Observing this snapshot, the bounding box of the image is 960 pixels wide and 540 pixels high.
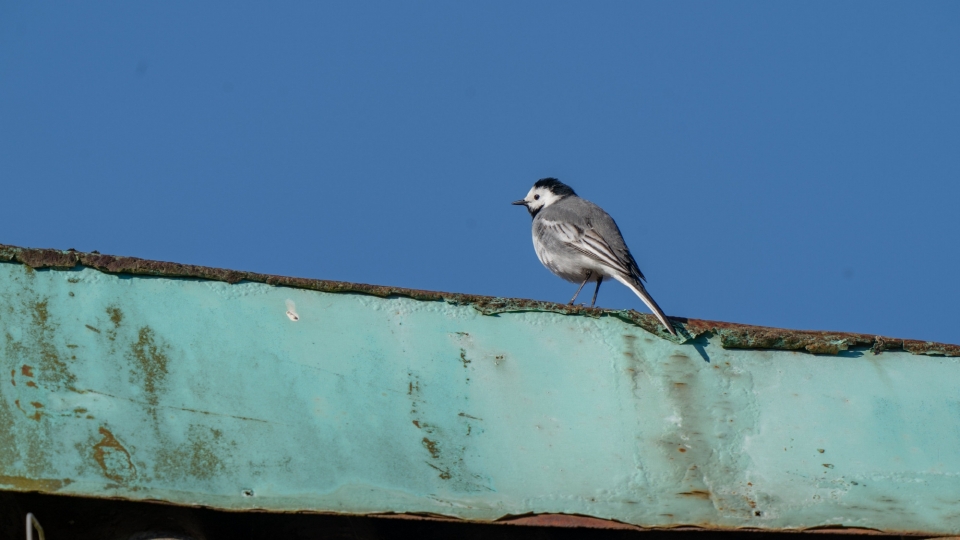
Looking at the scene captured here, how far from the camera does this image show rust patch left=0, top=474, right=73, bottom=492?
491cm

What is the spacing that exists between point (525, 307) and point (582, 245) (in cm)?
291

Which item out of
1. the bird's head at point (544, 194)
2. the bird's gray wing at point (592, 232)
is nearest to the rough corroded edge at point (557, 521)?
the bird's gray wing at point (592, 232)

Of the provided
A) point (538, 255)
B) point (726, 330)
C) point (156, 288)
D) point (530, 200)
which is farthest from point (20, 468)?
point (530, 200)

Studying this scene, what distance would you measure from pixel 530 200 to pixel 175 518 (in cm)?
708

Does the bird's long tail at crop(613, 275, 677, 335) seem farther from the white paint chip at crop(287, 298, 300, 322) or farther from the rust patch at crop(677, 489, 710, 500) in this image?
the white paint chip at crop(287, 298, 300, 322)

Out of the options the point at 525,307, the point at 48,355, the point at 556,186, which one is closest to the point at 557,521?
the point at 525,307

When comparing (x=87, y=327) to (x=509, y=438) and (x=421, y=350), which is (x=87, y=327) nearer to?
(x=421, y=350)

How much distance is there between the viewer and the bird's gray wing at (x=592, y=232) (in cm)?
808

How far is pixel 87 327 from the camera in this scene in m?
5.23

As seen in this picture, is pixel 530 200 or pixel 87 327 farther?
pixel 530 200

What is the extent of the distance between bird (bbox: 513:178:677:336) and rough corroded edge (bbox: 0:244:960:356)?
1.68 m

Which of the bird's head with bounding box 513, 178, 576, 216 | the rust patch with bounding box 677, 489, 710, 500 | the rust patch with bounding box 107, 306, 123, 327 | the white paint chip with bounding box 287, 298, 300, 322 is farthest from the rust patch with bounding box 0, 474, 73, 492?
the bird's head with bounding box 513, 178, 576, 216

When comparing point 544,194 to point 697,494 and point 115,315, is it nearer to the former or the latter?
point 697,494

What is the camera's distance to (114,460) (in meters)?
5.05
